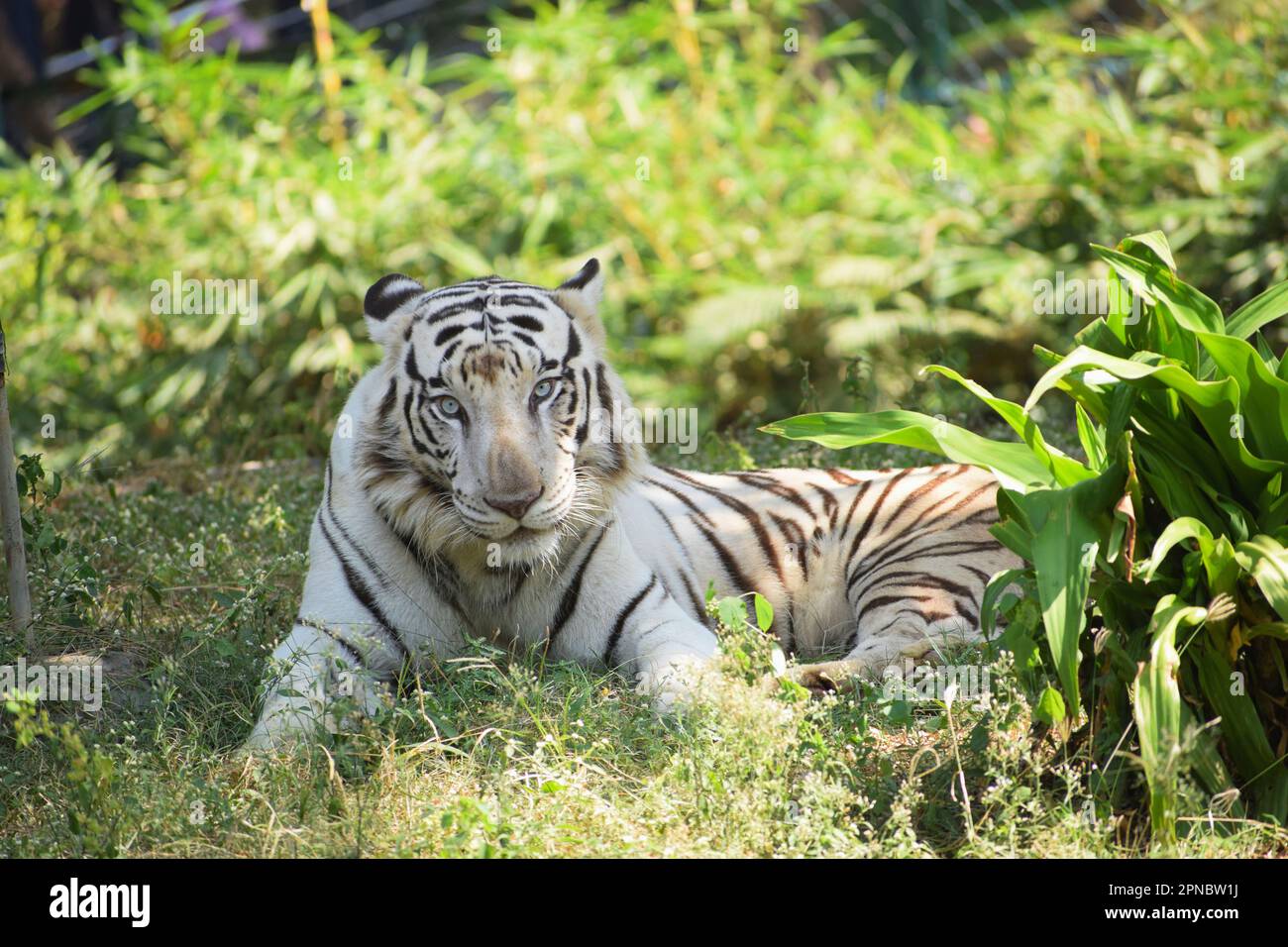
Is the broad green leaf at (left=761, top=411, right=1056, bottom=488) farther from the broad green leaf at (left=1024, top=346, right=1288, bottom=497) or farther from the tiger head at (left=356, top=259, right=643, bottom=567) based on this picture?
the tiger head at (left=356, top=259, right=643, bottom=567)

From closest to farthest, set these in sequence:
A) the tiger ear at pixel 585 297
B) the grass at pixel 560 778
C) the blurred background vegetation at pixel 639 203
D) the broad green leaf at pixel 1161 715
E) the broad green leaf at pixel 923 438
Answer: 1. the broad green leaf at pixel 1161 715
2. the grass at pixel 560 778
3. the broad green leaf at pixel 923 438
4. the tiger ear at pixel 585 297
5. the blurred background vegetation at pixel 639 203

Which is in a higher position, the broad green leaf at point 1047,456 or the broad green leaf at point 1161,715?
the broad green leaf at point 1047,456

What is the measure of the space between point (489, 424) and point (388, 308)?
53 centimetres

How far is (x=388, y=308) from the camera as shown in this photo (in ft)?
11.5

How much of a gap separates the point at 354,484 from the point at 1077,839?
1.87 metres

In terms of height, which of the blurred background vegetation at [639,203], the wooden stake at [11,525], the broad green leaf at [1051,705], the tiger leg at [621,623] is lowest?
the broad green leaf at [1051,705]

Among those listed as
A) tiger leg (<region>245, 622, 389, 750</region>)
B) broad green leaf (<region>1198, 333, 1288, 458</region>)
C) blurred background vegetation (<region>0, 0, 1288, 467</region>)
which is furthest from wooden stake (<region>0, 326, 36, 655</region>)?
Result: blurred background vegetation (<region>0, 0, 1288, 467</region>)

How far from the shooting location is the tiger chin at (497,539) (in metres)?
3.14

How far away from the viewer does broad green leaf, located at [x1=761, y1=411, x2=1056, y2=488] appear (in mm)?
2670

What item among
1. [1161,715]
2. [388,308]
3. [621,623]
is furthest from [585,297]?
[1161,715]

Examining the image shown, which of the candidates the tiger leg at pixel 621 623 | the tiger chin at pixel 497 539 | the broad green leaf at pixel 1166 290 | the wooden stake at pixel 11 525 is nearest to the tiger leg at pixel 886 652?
the tiger chin at pixel 497 539

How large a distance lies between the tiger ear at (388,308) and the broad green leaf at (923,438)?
113 cm

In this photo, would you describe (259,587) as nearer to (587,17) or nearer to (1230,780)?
(1230,780)

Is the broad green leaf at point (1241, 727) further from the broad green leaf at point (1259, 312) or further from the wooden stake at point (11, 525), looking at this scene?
the wooden stake at point (11, 525)
